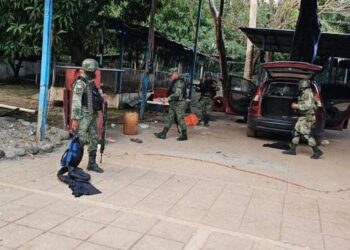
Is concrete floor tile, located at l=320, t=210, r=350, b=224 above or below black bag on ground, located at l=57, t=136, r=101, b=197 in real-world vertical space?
below

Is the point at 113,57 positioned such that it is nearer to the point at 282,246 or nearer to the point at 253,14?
the point at 253,14

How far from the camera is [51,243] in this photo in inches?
156

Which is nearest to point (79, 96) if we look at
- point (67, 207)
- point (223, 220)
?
point (67, 207)

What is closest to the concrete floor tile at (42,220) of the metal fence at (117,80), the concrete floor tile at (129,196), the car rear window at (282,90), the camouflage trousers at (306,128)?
the concrete floor tile at (129,196)

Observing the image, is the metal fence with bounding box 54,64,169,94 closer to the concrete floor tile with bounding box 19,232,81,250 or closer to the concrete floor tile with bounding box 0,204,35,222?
the concrete floor tile with bounding box 0,204,35,222

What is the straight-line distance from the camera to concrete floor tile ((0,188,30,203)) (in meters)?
5.05

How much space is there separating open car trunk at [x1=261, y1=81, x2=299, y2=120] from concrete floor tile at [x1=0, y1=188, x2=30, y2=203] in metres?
6.84

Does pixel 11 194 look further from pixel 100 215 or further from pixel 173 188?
pixel 173 188

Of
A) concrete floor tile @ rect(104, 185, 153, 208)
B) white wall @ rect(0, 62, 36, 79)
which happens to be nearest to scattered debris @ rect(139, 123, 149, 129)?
concrete floor tile @ rect(104, 185, 153, 208)

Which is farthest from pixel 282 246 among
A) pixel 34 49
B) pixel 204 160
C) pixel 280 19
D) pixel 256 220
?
pixel 280 19

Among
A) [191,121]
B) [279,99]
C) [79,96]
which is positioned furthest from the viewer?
[191,121]

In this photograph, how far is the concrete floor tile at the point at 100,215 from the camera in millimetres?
4627

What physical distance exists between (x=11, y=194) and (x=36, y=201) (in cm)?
38

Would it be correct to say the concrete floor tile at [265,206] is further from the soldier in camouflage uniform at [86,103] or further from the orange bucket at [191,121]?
the orange bucket at [191,121]
